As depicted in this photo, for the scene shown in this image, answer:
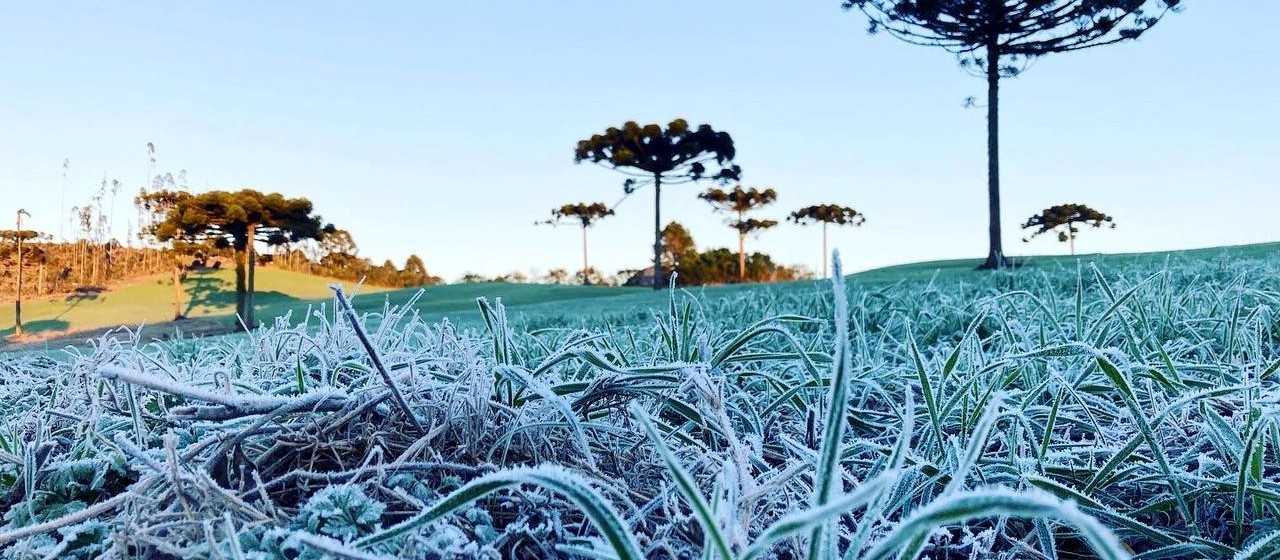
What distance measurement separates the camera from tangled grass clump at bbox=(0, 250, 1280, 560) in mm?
630

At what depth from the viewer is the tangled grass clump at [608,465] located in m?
0.63

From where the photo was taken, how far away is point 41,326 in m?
20.3

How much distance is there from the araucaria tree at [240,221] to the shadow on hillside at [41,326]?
10.7 feet

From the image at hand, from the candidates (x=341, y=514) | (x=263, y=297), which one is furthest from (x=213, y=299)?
(x=341, y=514)

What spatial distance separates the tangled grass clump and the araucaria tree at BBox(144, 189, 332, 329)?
2026 centimetres

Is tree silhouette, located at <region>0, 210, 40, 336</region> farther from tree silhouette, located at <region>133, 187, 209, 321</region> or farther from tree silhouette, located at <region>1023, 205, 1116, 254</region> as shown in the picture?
tree silhouette, located at <region>1023, 205, 1116, 254</region>

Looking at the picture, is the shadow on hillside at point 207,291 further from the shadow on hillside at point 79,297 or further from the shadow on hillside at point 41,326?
the shadow on hillside at point 41,326

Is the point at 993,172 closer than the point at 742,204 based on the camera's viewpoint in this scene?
Yes

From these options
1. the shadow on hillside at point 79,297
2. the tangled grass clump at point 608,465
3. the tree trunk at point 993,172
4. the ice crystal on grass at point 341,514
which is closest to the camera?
the tangled grass clump at point 608,465

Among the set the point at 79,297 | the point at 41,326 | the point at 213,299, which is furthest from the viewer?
the point at 213,299

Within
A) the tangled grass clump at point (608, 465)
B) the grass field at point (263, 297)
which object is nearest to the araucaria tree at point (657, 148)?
the grass field at point (263, 297)

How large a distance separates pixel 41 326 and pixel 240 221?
18.7ft

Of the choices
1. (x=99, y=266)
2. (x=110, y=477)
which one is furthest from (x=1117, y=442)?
(x=99, y=266)

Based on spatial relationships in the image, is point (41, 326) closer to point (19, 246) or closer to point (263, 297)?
point (19, 246)
